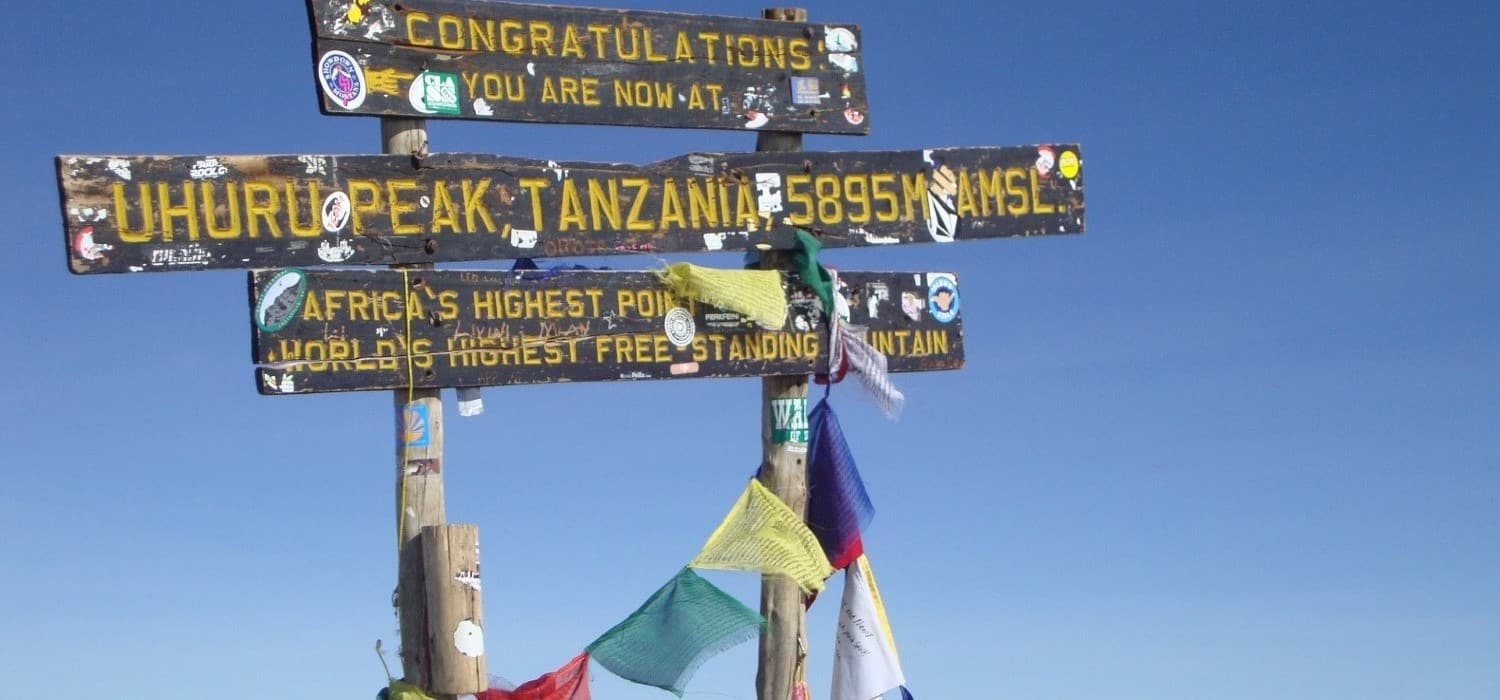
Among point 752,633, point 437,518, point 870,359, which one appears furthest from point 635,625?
point 870,359

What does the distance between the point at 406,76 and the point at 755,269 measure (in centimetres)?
184

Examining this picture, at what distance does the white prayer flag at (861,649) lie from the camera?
27.6 feet

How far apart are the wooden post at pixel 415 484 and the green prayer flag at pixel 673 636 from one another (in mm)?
761

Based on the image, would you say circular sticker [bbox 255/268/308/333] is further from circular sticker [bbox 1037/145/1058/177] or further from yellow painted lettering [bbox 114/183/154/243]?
circular sticker [bbox 1037/145/1058/177]

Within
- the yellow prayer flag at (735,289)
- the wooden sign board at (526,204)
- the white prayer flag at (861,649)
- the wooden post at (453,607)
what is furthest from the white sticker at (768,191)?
the wooden post at (453,607)

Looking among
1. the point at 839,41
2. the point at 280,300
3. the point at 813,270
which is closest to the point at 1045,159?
the point at 839,41

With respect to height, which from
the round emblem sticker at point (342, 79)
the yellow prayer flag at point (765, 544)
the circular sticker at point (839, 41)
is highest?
the circular sticker at point (839, 41)

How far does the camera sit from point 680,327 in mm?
7781

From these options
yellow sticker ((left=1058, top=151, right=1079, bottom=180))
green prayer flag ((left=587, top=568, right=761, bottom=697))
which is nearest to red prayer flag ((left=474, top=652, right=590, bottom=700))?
green prayer flag ((left=587, top=568, right=761, bottom=697))

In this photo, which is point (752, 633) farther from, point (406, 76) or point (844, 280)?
point (406, 76)

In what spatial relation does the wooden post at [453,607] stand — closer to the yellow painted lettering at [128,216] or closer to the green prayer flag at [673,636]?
the green prayer flag at [673,636]

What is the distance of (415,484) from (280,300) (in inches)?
37.2

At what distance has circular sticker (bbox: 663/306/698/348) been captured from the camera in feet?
25.5

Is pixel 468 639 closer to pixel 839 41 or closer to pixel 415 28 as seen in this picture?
pixel 415 28
